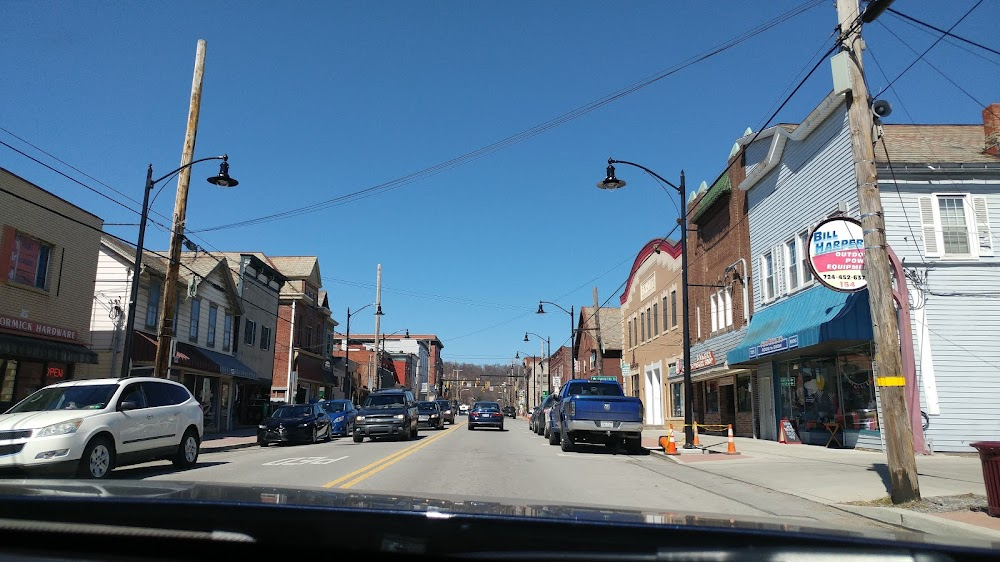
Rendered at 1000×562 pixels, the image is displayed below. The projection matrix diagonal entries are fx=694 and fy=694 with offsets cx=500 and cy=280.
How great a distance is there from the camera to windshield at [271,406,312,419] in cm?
2402

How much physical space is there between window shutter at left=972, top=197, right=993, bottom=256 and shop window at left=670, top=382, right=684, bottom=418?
58.7 ft

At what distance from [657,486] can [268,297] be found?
31625 millimetres

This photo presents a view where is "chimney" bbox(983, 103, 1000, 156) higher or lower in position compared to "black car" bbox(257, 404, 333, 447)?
higher

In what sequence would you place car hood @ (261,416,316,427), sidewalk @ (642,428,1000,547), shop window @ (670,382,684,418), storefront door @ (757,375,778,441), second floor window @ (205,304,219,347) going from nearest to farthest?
1. sidewalk @ (642,428,1000,547)
2. storefront door @ (757,375,778,441)
3. car hood @ (261,416,316,427)
4. second floor window @ (205,304,219,347)
5. shop window @ (670,382,684,418)

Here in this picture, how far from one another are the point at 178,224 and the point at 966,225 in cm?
2047

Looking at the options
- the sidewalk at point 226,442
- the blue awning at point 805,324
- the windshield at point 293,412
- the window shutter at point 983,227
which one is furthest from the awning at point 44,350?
the window shutter at point 983,227

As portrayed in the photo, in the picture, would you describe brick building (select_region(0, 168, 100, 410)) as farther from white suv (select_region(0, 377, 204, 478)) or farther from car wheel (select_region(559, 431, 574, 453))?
car wheel (select_region(559, 431, 574, 453))

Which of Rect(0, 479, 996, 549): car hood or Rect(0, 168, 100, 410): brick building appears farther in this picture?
Rect(0, 168, 100, 410): brick building

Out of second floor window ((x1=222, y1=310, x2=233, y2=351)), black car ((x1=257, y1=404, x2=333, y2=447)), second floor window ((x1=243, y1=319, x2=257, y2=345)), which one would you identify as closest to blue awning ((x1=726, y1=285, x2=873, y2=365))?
black car ((x1=257, y1=404, x2=333, y2=447))

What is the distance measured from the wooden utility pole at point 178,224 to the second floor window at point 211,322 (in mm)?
11476

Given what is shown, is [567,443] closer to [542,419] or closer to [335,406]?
[542,419]

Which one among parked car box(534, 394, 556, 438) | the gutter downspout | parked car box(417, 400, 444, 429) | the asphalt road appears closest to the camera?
the asphalt road

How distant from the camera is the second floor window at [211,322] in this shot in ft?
101

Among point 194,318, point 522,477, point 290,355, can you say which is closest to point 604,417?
point 522,477
